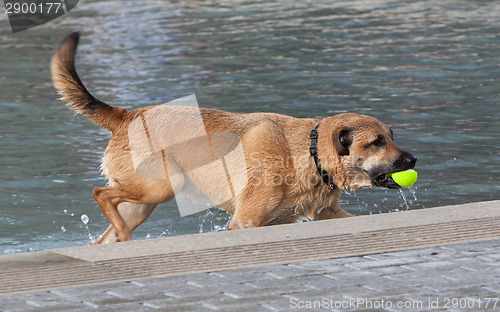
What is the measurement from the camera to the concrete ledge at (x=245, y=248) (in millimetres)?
4605

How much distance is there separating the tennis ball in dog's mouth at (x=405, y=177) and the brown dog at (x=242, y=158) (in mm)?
49

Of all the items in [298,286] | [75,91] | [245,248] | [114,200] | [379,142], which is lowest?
[114,200]

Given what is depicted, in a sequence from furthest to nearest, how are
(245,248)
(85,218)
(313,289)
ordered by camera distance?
1. (85,218)
2. (245,248)
3. (313,289)

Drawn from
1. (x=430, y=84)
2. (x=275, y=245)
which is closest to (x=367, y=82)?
(x=430, y=84)

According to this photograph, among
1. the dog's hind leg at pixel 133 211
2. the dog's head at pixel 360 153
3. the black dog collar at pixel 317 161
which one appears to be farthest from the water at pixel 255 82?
the dog's head at pixel 360 153

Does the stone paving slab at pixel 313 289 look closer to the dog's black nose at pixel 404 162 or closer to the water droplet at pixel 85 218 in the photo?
the dog's black nose at pixel 404 162

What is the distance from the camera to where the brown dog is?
6.42m

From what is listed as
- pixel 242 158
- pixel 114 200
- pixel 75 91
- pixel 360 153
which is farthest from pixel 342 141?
pixel 75 91

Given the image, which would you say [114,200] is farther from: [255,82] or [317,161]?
[255,82]

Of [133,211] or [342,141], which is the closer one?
[342,141]

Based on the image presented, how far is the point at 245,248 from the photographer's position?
4969 mm

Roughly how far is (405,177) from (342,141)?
538mm

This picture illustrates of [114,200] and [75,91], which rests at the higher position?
[75,91]

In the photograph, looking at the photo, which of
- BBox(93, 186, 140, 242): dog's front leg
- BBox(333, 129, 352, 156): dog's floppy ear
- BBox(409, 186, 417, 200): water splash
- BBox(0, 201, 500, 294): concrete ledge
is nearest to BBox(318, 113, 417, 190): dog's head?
BBox(333, 129, 352, 156): dog's floppy ear
